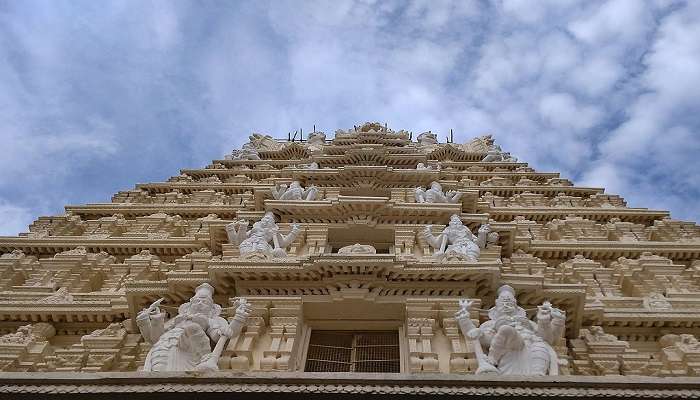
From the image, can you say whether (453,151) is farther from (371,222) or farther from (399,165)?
(371,222)

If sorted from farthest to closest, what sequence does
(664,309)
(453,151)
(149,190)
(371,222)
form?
(453,151) → (149,190) → (371,222) → (664,309)

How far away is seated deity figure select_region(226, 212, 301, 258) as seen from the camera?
15.5 m

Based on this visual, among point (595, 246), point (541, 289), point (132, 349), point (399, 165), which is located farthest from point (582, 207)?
point (132, 349)

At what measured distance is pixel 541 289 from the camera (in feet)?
42.8

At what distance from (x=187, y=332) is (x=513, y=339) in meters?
5.36

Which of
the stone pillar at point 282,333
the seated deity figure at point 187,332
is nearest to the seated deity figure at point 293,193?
the stone pillar at point 282,333

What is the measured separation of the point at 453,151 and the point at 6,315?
81.4ft

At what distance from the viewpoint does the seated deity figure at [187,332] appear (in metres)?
10.6

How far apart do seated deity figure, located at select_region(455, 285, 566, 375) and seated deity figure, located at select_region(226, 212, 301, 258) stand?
537cm

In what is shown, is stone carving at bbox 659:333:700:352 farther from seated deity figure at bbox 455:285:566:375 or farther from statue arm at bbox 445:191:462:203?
statue arm at bbox 445:191:462:203

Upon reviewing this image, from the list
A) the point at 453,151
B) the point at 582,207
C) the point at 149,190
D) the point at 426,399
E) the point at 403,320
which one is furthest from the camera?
the point at 453,151

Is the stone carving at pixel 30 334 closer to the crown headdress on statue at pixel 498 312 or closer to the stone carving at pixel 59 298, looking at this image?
the stone carving at pixel 59 298

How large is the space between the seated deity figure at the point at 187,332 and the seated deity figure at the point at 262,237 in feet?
10.4

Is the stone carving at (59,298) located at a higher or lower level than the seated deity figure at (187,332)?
higher
